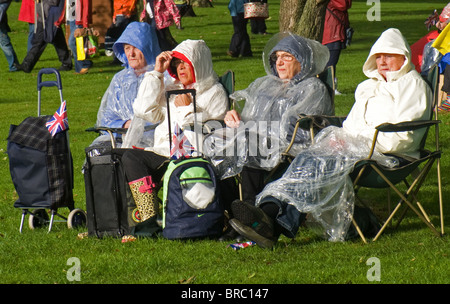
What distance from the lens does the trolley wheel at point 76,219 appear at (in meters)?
6.11

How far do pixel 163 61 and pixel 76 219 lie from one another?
1.37 metres

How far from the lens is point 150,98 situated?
615 cm

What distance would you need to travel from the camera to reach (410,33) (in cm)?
2036

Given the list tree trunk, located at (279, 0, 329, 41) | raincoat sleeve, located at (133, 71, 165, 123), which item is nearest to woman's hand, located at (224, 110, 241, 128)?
raincoat sleeve, located at (133, 71, 165, 123)

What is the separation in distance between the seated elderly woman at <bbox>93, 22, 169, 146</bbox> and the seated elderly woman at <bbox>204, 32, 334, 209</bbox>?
101cm

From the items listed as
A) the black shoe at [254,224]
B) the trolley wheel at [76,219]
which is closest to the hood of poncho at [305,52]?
the black shoe at [254,224]

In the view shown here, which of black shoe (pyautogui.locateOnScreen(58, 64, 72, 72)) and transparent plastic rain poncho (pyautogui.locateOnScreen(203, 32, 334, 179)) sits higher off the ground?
transparent plastic rain poncho (pyautogui.locateOnScreen(203, 32, 334, 179))

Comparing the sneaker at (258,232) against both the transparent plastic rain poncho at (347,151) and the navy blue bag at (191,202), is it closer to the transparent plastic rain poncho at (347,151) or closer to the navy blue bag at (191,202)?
the transparent plastic rain poncho at (347,151)

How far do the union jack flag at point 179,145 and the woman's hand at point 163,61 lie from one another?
465 mm

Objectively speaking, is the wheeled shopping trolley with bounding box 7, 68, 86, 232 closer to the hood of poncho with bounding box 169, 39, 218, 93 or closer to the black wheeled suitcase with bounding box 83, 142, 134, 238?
the black wheeled suitcase with bounding box 83, 142, 134, 238

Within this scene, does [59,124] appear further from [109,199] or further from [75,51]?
[75,51]

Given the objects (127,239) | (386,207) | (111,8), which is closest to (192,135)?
(127,239)

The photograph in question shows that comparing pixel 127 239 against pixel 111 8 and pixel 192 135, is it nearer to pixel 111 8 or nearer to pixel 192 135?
pixel 192 135

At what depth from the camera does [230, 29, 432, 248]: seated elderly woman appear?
17.0 feet
